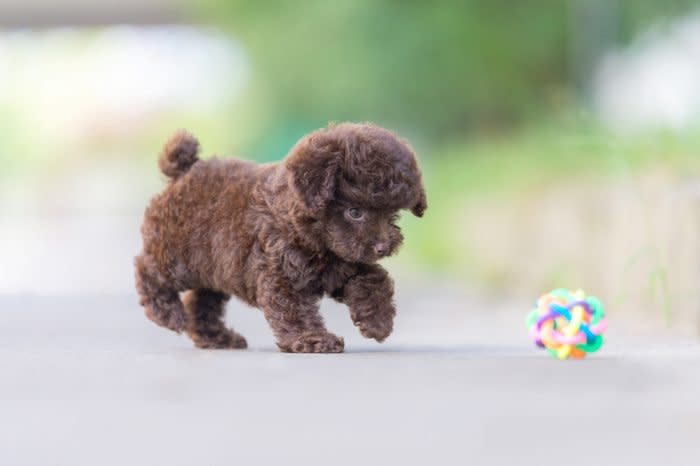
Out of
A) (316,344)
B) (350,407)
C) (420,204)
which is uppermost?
(420,204)

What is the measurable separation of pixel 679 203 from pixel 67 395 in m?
3.59

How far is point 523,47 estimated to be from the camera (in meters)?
12.9

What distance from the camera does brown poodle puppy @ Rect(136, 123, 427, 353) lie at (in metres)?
3.99

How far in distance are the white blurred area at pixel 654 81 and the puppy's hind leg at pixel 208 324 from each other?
3382 mm

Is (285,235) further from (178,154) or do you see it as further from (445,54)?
(445,54)

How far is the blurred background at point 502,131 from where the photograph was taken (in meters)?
6.72

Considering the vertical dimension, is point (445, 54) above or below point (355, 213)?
Answer: above

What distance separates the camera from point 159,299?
4.55 m

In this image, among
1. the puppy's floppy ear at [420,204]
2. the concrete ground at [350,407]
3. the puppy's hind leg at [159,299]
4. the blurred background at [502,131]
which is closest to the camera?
the concrete ground at [350,407]

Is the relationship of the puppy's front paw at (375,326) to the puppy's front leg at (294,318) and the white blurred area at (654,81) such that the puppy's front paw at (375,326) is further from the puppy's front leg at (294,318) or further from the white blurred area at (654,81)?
the white blurred area at (654,81)

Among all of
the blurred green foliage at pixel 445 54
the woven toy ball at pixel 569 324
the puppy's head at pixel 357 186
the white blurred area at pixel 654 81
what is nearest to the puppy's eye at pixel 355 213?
the puppy's head at pixel 357 186

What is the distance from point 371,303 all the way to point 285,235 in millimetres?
391

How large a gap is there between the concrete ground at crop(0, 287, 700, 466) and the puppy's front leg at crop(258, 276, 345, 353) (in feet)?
0.32

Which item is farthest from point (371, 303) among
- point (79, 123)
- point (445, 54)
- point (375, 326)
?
point (79, 123)
